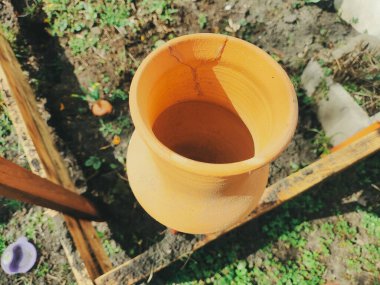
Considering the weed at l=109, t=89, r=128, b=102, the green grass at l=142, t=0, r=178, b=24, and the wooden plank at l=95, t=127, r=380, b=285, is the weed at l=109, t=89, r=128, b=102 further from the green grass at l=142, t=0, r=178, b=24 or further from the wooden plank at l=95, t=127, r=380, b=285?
the wooden plank at l=95, t=127, r=380, b=285

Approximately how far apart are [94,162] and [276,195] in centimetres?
144

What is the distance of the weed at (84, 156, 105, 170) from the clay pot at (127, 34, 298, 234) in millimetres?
1001

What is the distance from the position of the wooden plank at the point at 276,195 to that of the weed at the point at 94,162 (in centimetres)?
93

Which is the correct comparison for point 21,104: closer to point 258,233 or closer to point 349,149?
point 258,233

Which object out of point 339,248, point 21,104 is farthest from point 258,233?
point 21,104

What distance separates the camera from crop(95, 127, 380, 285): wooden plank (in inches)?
78.9

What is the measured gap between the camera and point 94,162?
272 centimetres

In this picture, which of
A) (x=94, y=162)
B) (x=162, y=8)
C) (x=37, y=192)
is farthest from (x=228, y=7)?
(x=37, y=192)

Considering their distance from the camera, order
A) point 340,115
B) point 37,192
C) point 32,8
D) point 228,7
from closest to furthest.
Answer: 1. point 37,192
2. point 340,115
3. point 32,8
4. point 228,7

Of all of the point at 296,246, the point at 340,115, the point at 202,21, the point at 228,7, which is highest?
the point at 228,7

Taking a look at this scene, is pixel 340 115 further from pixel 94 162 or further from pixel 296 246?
pixel 94 162

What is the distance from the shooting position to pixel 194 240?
2.09 m

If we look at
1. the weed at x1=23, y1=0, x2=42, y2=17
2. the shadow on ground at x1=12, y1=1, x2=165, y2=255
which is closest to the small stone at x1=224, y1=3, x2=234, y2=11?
the shadow on ground at x1=12, y1=1, x2=165, y2=255

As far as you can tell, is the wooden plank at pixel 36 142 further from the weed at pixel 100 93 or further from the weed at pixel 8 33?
the weed at pixel 100 93
